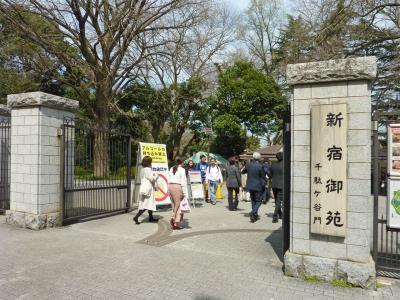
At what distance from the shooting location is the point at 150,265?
5.72 metres

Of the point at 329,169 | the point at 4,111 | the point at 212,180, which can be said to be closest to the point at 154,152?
the point at 212,180

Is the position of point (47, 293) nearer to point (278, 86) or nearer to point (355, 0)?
point (355, 0)

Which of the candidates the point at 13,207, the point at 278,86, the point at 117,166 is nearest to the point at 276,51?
the point at 278,86

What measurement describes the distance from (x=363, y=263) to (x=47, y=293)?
4181mm

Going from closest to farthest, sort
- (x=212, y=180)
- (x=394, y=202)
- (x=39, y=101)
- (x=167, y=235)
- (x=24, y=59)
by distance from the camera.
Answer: (x=394, y=202), (x=167, y=235), (x=39, y=101), (x=212, y=180), (x=24, y=59)

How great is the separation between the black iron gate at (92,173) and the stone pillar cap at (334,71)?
5.57 meters

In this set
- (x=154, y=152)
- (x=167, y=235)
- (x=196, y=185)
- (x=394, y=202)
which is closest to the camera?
(x=394, y=202)

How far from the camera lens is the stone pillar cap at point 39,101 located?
8141mm

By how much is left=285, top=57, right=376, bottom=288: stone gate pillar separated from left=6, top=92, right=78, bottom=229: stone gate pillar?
5.68 metres

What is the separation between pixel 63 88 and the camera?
93.3 feet

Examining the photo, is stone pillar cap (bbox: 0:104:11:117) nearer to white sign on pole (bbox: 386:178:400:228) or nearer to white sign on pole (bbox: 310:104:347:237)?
white sign on pole (bbox: 310:104:347:237)

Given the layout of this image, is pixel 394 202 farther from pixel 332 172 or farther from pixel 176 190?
pixel 176 190

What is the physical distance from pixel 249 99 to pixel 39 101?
21403 millimetres

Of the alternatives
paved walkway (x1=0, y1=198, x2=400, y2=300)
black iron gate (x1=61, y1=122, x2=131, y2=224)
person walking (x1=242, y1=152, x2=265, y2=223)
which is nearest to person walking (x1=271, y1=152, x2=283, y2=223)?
person walking (x1=242, y1=152, x2=265, y2=223)
